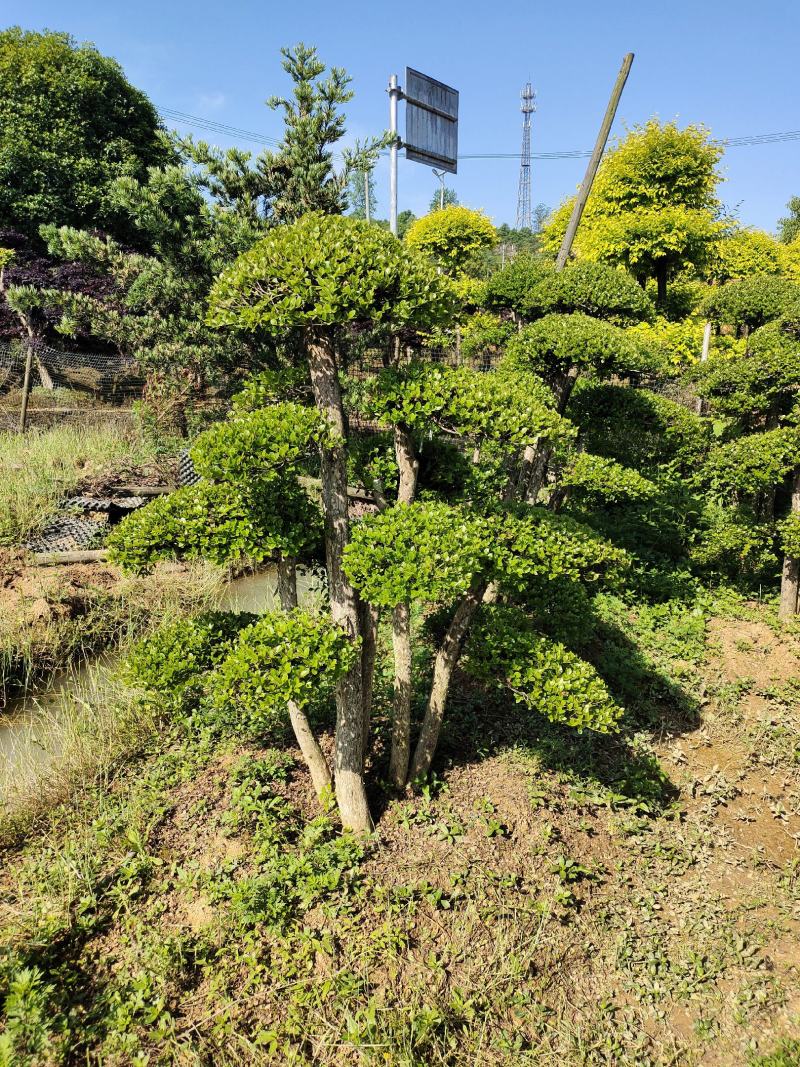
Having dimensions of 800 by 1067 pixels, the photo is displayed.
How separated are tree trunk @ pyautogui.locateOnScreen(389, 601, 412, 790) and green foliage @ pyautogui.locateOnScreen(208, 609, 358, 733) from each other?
2.43 feet

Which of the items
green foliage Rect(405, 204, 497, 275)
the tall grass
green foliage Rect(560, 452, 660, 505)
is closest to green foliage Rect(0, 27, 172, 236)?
green foliage Rect(405, 204, 497, 275)

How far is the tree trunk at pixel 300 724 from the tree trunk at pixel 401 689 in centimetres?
51

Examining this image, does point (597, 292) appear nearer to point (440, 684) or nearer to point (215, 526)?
point (440, 684)

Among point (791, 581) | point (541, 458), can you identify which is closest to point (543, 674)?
point (541, 458)

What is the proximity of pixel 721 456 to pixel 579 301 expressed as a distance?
7.56 ft

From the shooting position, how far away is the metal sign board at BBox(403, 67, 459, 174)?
10547mm

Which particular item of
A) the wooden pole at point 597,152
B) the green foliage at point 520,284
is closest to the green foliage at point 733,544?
the green foliage at point 520,284

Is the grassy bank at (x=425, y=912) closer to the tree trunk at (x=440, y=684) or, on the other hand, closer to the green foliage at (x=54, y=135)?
the tree trunk at (x=440, y=684)

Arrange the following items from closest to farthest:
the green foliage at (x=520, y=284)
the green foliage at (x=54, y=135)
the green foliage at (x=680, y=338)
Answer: the green foliage at (x=520, y=284) → the green foliage at (x=680, y=338) → the green foliage at (x=54, y=135)

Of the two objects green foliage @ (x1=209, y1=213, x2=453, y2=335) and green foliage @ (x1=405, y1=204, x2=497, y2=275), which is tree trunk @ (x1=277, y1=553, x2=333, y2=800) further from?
green foliage @ (x1=405, y1=204, x2=497, y2=275)

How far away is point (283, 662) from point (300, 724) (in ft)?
3.62

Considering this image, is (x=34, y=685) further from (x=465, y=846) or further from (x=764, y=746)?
(x=764, y=746)

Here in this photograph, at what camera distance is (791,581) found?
6.72 meters

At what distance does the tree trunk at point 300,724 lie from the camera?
3.84 meters
